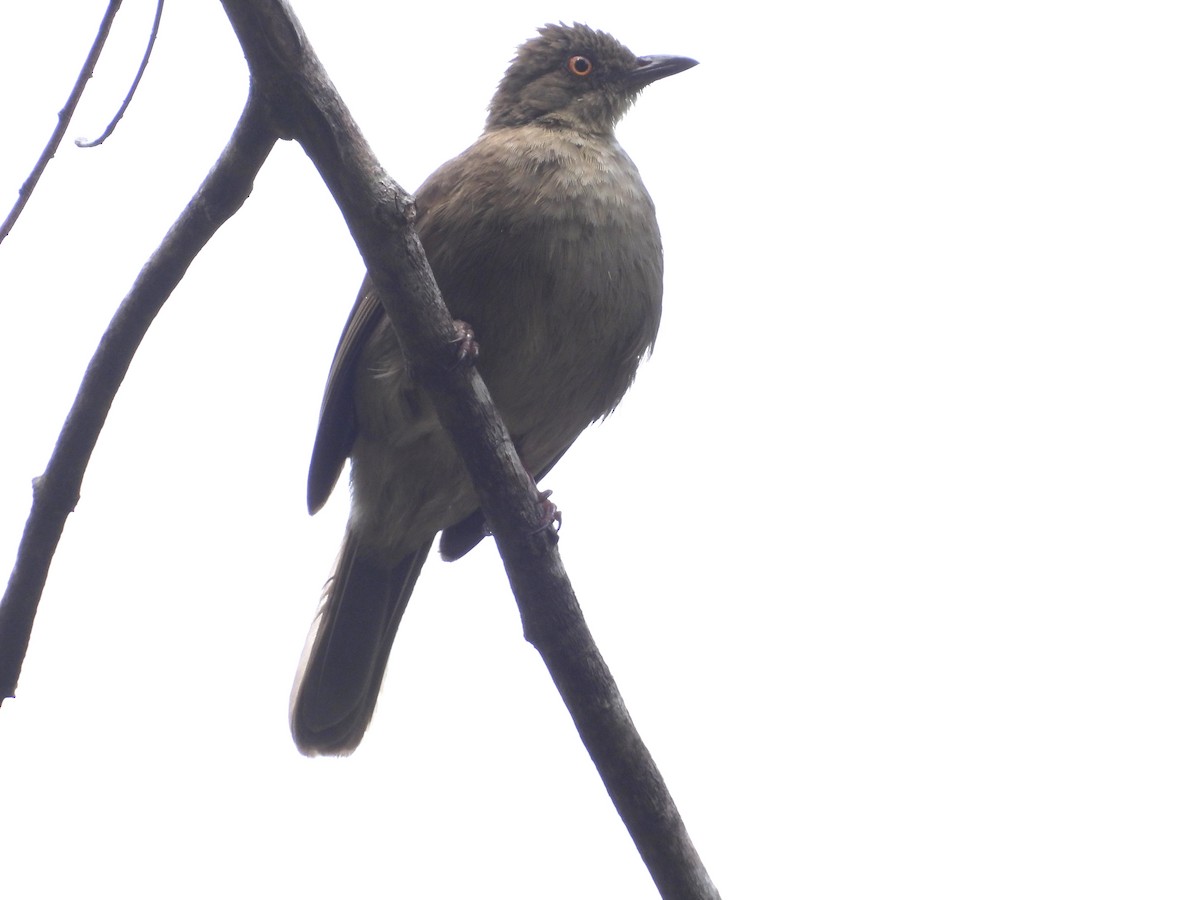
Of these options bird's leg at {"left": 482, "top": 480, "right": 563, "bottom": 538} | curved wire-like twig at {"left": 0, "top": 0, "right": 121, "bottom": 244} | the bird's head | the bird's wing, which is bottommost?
bird's leg at {"left": 482, "top": 480, "right": 563, "bottom": 538}

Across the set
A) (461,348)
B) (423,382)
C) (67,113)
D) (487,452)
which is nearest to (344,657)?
(487,452)

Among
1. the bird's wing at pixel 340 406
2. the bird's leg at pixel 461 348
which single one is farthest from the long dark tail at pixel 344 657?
the bird's leg at pixel 461 348

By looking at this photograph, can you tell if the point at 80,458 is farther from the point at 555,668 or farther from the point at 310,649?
the point at 310,649

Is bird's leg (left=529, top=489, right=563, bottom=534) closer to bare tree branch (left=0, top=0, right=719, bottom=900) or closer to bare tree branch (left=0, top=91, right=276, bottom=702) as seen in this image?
bare tree branch (left=0, top=0, right=719, bottom=900)

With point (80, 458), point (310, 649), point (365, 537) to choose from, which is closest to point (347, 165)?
point (80, 458)

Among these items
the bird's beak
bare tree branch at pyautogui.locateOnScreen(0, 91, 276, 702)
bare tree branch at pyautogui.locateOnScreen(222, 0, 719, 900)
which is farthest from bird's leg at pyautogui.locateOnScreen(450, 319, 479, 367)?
the bird's beak

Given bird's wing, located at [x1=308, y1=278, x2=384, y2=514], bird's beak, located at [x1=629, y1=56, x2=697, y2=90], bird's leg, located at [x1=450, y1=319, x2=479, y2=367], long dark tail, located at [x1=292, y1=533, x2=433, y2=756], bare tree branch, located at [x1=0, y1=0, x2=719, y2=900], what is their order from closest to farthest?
1. bare tree branch, located at [x1=0, y1=0, x2=719, y2=900]
2. bird's leg, located at [x1=450, y1=319, x2=479, y2=367]
3. bird's wing, located at [x1=308, y1=278, x2=384, y2=514]
4. long dark tail, located at [x1=292, y1=533, x2=433, y2=756]
5. bird's beak, located at [x1=629, y1=56, x2=697, y2=90]

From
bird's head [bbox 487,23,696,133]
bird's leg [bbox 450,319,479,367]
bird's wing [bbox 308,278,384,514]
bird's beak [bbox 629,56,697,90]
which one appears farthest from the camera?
bird's beak [bbox 629,56,697,90]

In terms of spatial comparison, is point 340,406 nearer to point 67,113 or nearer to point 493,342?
point 493,342
